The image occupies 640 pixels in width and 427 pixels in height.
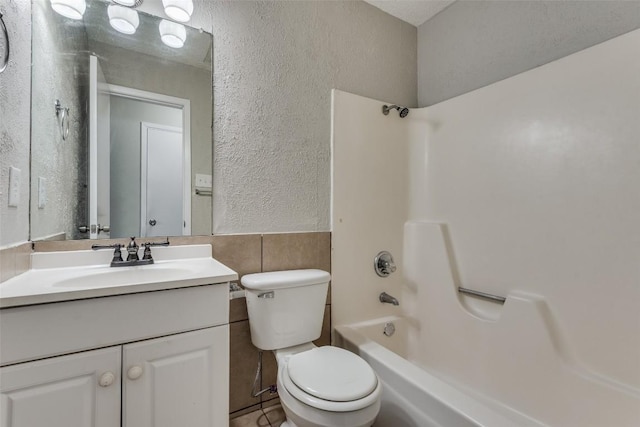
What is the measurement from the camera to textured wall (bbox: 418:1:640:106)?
50.9 inches

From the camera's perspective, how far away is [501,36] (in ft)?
5.38

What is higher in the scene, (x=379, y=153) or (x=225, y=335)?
(x=379, y=153)

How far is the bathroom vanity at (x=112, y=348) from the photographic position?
2.39 feet

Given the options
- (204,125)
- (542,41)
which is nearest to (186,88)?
(204,125)

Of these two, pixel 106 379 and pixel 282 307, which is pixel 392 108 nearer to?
pixel 282 307

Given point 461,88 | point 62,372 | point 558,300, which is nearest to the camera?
point 62,372

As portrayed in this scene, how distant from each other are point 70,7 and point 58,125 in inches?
18.4

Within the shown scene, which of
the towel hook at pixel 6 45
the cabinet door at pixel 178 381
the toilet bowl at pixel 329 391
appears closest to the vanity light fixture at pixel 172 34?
the towel hook at pixel 6 45

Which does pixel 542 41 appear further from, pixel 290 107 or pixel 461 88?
pixel 290 107

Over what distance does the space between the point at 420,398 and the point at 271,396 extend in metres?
0.78

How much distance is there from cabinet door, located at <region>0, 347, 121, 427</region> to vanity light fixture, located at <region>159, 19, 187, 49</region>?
4.15 feet

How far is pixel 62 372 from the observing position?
0.77 metres

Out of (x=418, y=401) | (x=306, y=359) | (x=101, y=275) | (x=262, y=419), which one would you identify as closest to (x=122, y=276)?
(x=101, y=275)

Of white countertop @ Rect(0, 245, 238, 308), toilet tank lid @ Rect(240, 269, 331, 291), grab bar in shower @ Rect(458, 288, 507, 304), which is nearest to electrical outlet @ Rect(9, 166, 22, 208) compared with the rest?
white countertop @ Rect(0, 245, 238, 308)
